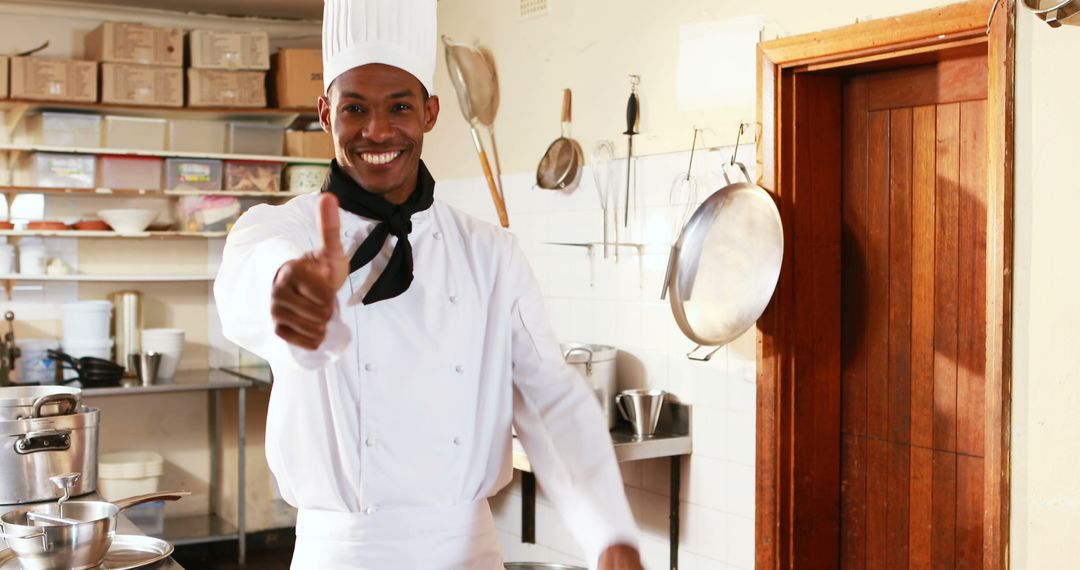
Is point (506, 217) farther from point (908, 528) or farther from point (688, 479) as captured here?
point (908, 528)

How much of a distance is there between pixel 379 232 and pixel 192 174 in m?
4.00

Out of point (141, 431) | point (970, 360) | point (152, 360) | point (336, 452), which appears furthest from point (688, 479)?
point (141, 431)

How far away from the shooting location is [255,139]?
573cm

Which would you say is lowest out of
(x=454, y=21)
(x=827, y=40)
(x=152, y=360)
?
(x=152, y=360)

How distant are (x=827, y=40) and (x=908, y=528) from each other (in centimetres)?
143

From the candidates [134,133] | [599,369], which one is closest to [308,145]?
[134,133]

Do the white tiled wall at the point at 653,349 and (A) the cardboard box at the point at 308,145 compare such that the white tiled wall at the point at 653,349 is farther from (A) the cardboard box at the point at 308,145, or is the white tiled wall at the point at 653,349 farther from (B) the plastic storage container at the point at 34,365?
(B) the plastic storage container at the point at 34,365

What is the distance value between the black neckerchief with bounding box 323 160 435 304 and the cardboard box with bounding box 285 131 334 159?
4.01 m

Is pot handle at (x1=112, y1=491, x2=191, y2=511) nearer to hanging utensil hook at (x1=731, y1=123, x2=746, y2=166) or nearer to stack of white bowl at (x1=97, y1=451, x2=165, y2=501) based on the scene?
hanging utensil hook at (x1=731, y1=123, x2=746, y2=166)

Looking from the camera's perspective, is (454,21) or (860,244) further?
(454,21)

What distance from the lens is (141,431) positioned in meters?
5.64

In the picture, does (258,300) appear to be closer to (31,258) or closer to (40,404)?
(40,404)

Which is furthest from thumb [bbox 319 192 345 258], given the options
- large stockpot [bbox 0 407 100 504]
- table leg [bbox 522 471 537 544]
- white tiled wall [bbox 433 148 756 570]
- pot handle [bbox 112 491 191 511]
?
table leg [bbox 522 471 537 544]

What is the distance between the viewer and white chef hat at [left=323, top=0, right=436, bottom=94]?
1756 mm
